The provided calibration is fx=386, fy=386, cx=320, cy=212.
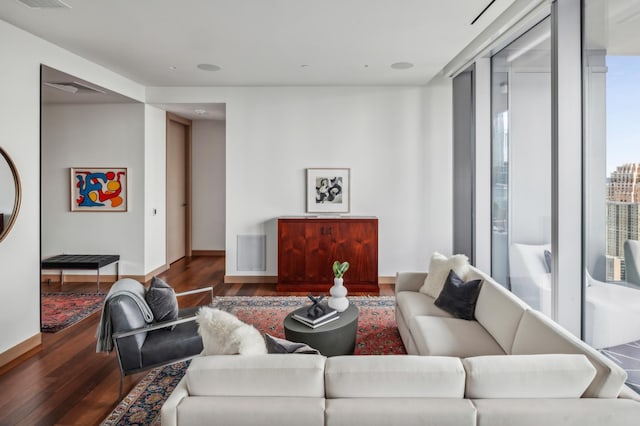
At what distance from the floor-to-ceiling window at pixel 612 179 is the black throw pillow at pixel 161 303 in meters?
3.18

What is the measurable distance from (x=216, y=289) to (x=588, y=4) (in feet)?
16.8

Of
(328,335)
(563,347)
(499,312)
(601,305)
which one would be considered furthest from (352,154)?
(563,347)

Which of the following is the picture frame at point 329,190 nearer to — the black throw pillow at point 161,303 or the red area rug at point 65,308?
the black throw pillow at point 161,303

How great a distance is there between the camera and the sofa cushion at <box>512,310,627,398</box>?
63.2 inches

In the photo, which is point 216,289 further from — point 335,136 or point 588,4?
point 588,4

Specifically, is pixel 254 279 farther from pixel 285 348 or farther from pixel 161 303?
pixel 285 348

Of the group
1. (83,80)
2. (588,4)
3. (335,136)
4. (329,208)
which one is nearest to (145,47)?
(83,80)

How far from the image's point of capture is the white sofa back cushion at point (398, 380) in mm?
1607

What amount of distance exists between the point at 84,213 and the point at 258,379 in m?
5.40

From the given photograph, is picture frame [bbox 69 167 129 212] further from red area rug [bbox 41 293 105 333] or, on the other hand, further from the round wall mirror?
the round wall mirror

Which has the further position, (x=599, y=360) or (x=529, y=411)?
(x=599, y=360)

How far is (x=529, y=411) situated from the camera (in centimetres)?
151

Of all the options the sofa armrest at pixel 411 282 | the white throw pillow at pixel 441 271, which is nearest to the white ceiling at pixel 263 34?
the white throw pillow at pixel 441 271

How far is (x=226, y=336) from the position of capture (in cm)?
188
